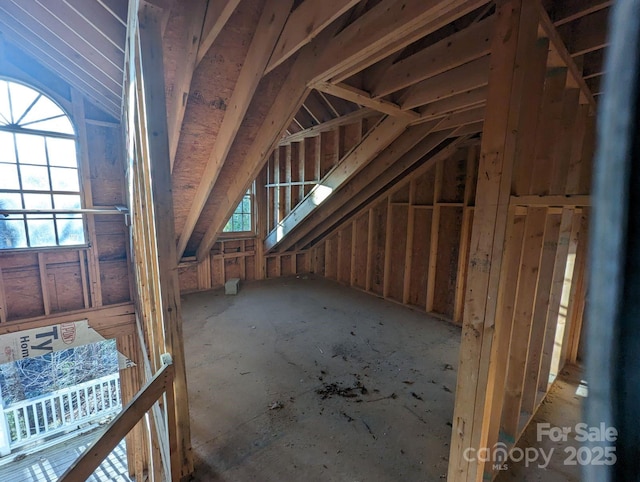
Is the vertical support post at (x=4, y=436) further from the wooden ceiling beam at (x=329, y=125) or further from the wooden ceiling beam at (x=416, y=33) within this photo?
the wooden ceiling beam at (x=416, y=33)

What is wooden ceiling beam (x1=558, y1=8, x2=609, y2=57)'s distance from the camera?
5.05 feet

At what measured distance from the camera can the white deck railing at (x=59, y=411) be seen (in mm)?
4184

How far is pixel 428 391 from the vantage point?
2.51 metres

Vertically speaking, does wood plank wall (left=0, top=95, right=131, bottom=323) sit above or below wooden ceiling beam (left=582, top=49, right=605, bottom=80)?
below

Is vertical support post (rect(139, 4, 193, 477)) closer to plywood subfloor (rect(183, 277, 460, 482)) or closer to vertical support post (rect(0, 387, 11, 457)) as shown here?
→ plywood subfloor (rect(183, 277, 460, 482))

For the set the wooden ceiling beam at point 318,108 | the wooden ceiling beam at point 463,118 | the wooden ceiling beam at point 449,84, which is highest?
the wooden ceiling beam at point 318,108

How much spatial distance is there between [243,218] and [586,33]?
203 inches

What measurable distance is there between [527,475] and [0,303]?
567 centimetres

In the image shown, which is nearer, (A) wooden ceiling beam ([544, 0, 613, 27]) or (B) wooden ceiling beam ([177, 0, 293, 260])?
(A) wooden ceiling beam ([544, 0, 613, 27])

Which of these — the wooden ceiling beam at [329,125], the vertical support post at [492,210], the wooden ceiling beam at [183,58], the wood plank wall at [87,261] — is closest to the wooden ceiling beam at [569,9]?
the vertical support post at [492,210]

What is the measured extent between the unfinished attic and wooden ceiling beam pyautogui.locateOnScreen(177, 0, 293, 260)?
2 cm

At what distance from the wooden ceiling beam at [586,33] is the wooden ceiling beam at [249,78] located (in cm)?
168

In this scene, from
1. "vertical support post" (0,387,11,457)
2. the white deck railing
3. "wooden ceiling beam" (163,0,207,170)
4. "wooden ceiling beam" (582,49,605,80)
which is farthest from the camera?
the white deck railing

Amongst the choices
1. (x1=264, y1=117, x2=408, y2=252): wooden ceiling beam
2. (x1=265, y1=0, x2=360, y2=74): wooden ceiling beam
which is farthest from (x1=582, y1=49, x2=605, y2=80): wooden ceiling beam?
(x1=265, y1=0, x2=360, y2=74): wooden ceiling beam
